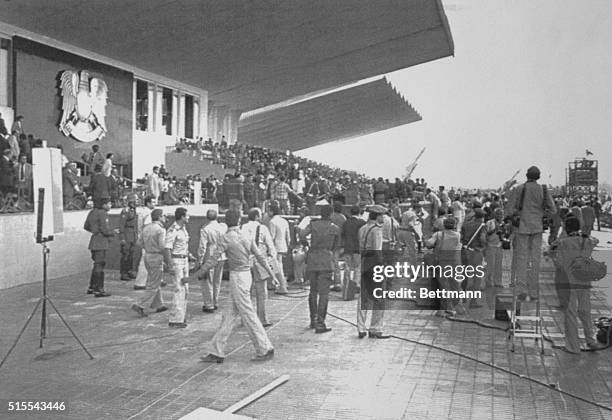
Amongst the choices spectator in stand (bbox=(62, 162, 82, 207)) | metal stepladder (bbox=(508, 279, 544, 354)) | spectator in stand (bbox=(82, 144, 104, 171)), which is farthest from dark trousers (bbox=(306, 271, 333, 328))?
spectator in stand (bbox=(82, 144, 104, 171))

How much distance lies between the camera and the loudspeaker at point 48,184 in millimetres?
7723

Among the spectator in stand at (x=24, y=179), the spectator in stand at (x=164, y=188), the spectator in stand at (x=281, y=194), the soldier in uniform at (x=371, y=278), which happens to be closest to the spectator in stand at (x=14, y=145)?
the spectator in stand at (x=24, y=179)

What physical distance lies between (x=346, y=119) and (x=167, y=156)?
3102 cm

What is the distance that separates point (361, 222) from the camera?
10.9 m

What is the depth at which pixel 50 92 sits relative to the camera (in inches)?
862

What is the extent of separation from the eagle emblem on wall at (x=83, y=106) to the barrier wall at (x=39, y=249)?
7.83 m

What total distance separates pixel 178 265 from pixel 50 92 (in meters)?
15.5

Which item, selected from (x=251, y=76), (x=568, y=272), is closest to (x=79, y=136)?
(x=251, y=76)

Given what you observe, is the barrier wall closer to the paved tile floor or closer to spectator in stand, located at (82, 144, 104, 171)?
the paved tile floor

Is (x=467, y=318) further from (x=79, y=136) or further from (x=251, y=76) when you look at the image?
(x=251, y=76)

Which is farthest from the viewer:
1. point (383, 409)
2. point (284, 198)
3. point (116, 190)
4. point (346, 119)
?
point (346, 119)

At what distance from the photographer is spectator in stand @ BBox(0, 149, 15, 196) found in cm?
1302

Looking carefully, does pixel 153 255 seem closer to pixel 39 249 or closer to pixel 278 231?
pixel 278 231

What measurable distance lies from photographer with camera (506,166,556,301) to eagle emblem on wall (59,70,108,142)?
62.5 ft
